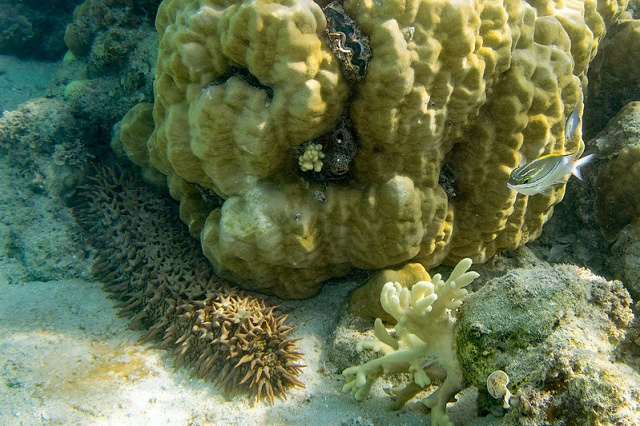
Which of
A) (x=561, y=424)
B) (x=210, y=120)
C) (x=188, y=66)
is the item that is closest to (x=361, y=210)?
(x=210, y=120)

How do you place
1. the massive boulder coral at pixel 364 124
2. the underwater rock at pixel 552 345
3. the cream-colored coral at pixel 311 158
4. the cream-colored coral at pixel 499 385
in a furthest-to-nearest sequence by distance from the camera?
1. the cream-colored coral at pixel 311 158
2. the massive boulder coral at pixel 364 124
3. the cream-colored coral at pixel 499 385
4. the underwater rock at pixel 552 345

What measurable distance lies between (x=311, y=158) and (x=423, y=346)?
73.7 inches

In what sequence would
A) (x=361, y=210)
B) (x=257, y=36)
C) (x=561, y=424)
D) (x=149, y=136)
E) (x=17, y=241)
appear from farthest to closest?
(x=17, y=241), (x=149, y=136), (x=361, y=210), (x=257, y=36), (x=561, y=424)

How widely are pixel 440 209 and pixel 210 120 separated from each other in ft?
7.64

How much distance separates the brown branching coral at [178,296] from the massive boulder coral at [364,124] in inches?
15.6

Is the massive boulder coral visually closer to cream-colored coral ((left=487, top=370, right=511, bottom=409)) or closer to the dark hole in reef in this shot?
the dark hole in reef

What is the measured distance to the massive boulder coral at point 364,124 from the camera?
3.15 metres

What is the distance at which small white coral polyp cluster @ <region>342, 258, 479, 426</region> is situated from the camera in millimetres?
3016

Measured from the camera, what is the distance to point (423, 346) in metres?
3.30

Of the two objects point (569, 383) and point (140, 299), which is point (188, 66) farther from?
point (569, 383)

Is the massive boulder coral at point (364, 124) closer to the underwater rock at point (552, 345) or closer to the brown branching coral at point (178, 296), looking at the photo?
the brown branching coral at point (178, 296)

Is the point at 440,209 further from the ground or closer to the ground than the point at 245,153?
closer to the ground

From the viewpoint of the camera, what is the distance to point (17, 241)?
5.14 m

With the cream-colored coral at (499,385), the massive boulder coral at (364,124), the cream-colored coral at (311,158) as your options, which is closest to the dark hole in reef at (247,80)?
the massive boulder coral at (364,124)
